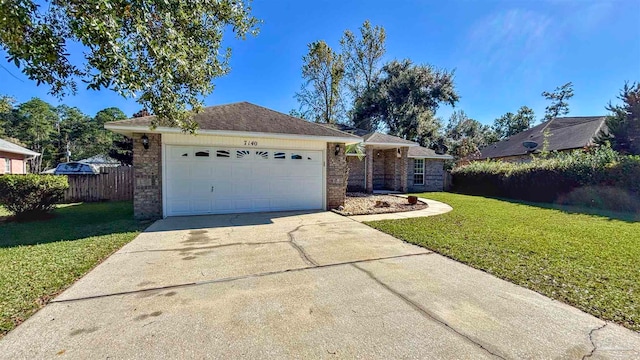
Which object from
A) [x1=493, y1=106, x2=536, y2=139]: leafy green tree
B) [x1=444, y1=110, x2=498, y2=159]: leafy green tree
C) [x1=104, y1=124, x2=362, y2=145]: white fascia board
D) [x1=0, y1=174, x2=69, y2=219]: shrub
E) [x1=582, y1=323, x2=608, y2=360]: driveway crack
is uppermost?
[x1=493, y1=106, x2=536, y2=139]: leafy green tree

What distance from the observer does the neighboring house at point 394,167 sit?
663 inches

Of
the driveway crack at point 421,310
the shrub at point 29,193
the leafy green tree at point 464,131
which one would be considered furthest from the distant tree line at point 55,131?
the leafy green tree at point 464,131

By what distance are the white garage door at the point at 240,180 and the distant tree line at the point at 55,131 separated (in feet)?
101

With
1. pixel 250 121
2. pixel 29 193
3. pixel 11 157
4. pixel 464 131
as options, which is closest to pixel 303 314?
pixel 250 121

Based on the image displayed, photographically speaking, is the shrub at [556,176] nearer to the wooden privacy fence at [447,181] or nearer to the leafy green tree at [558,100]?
the wooden privacy fence at [447,181]

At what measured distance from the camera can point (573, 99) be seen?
3856 cm

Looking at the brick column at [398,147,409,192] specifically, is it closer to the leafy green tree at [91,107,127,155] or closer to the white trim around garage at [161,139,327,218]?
the white trim around garage at [161,139,327,218]

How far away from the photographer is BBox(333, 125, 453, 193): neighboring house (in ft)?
55.2

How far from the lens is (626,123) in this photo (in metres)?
14.3

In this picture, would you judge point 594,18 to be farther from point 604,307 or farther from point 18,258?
point 18,258

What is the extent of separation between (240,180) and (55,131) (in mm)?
46517

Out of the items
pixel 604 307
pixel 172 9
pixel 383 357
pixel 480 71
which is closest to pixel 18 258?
pixel 172 9

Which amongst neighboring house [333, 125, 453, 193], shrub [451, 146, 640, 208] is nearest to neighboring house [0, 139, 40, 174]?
neighboring house [333, 125, 453, 193]

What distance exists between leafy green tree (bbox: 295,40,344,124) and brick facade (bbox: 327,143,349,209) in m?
18.4
